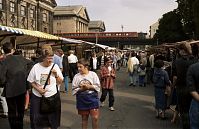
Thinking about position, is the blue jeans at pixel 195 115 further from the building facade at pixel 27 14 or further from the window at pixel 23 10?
the window at pixel 23 10

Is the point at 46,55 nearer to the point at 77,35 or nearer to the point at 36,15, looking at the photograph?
the point at 36,15

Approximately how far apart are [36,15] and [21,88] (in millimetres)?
63183

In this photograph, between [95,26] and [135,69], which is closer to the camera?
[135,69]

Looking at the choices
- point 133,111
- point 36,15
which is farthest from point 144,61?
point 36,15

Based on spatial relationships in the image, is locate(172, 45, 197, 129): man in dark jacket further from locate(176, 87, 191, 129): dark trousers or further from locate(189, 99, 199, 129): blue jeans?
locate(189, 99, 199, 129): blue jeans

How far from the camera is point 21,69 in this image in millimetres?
8156

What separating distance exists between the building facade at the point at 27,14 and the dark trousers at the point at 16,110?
45.8 meters

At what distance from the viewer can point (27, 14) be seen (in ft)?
209

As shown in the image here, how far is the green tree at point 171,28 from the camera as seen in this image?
79062 mm

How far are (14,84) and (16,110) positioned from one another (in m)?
0.55

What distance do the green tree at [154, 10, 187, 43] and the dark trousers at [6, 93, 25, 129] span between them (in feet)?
234

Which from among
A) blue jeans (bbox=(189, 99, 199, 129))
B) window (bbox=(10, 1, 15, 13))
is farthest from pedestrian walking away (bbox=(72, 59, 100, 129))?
window (bbox=(10, 1, 15, 13))

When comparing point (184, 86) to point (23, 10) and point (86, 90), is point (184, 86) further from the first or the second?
point (23, 10)

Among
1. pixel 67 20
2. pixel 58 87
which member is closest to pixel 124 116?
pixel 58 87
